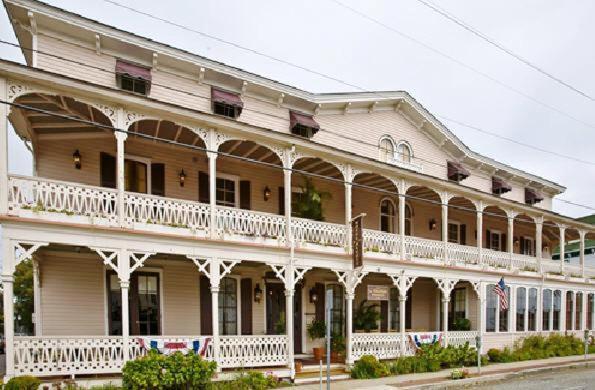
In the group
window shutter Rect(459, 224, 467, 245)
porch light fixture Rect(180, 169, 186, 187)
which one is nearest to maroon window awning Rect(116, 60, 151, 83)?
porch light fixture Rect(180, 169, 186, 187)

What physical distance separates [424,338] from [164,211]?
11489mm

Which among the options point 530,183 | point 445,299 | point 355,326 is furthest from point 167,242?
point 530,183

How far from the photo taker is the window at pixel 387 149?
20.2m

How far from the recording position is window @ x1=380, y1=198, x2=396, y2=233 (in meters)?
21.0

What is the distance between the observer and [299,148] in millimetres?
14844

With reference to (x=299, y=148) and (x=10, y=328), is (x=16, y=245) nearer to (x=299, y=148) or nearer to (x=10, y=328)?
(x=10, y=328)

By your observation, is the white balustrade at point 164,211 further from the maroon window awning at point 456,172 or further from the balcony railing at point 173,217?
the maroon window awning at point 456,172

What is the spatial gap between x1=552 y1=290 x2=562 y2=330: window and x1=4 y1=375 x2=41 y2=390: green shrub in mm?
25554

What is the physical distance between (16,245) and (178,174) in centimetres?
581

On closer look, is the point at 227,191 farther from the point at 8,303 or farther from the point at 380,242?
the point at 8,303

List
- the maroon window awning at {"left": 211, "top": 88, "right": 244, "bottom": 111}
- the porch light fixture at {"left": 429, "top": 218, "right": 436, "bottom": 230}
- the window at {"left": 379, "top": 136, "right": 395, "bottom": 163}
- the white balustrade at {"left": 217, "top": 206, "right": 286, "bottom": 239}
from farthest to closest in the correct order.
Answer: the porch light fixture at {"left": 429, "top": 218, "right": 436, "bottom": 230}, the window at {"left": 379, "top": 136, "right": 395, "bottom": 163}, the maroon window awning at {"left": 211, "top": 88, "right": 244, "bottom": 111}, the white balustrade at {"left": 217, "top": 206, "right": 286, "bottom": 239}

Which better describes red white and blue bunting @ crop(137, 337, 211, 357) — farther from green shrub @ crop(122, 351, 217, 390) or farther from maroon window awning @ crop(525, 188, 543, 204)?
maroon window awning @ crop(525, 188, 543, 204)

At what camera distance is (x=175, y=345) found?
11969mm

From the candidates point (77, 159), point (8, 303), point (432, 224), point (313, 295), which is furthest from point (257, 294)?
point (432, 224)
